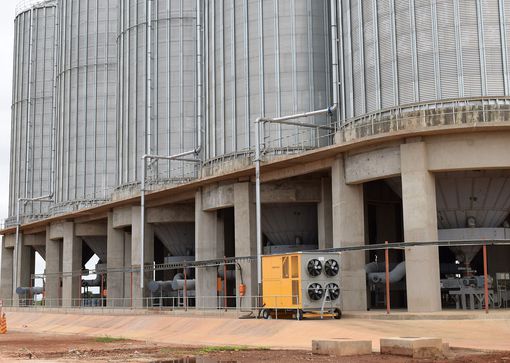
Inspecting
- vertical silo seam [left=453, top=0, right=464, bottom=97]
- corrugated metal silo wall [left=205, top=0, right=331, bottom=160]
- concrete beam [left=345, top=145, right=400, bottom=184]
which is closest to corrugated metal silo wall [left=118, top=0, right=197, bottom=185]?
corrugated metal silo wall [left=205, top=0, right=331, bottom=160]

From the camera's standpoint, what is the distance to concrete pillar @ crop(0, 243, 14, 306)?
275 ft

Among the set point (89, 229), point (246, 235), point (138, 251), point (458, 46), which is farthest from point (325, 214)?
point (89, 229)

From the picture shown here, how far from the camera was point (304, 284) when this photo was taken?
35750 mm

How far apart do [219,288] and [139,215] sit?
10579 mm

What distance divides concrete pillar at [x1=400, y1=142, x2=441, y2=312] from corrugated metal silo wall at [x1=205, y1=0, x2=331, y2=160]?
12.2 metres

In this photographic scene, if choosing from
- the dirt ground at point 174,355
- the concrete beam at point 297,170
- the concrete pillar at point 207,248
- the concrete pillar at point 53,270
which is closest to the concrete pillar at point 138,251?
the concrete pillar at point 207,248

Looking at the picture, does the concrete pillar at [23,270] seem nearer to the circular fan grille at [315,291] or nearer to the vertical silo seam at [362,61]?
the vertical silo seam at [362,61]

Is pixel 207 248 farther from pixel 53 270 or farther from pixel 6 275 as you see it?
pixel 6 275

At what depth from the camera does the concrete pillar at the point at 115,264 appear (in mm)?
64000

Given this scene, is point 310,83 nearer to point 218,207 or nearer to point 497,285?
point 218,207

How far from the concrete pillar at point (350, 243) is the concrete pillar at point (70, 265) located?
36182 mm

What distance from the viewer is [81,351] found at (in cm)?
2922

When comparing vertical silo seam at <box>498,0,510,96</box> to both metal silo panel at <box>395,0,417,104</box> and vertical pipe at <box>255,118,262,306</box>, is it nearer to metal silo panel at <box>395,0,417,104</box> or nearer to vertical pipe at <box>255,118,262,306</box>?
metal silo panel at <box>395,0,417,104</box>

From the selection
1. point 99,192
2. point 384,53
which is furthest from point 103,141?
point 384,53
